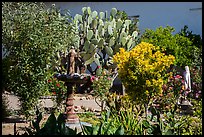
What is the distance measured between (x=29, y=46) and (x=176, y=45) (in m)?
7.66

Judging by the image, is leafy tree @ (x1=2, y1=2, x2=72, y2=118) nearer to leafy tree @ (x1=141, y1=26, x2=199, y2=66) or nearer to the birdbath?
the birdbath

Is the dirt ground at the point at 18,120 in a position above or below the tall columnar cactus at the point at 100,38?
below

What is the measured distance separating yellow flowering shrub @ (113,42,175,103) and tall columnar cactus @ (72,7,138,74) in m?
7.84

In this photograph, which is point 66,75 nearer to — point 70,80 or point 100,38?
point 70,80

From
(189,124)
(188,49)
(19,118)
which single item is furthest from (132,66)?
(188,49)

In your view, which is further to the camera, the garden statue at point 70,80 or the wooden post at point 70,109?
the wooden post at point 70,109

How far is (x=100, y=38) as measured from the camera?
16688 millimetres

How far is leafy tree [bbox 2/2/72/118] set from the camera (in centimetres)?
880

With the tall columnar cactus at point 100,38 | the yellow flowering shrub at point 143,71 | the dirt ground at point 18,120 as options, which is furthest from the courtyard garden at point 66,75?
the tall columnar cactus at point 100,38

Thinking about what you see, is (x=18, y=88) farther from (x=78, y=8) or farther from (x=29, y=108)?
(x=78, y=8)

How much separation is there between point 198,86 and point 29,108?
5.48 m

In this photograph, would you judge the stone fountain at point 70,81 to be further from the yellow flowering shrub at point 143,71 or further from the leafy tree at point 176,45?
the leafy tree at point 176,45

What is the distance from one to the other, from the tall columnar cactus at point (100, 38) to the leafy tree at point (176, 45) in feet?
4.88

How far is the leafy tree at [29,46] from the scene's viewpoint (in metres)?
8.80
